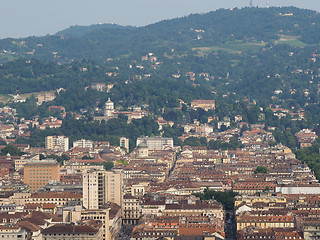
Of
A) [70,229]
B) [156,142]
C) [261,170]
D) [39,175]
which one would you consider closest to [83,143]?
[156,142]

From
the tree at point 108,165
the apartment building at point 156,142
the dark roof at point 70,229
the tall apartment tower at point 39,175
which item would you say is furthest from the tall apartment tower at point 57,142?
the dark roof at point 70,229

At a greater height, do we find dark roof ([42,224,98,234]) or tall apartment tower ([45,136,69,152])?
dark roof ([42,224,98,234])

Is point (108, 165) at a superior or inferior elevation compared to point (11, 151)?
superior

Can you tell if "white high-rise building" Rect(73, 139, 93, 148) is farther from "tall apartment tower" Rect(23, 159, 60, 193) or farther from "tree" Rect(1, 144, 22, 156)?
"tall apartment tower" Rect(23, 159, 60, 193)

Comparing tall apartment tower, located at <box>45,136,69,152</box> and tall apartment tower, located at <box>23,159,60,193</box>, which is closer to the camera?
tall apartment tower, located at <box>23,159,60,193</box>

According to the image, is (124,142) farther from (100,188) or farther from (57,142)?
(100,188)

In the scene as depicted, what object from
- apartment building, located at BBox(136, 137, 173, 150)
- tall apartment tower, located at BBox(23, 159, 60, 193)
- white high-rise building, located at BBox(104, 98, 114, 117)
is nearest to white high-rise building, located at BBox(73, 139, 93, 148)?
apartment building, located at BBox(136, 137, 173, 150)

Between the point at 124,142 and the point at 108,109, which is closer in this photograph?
the point at 124,142
